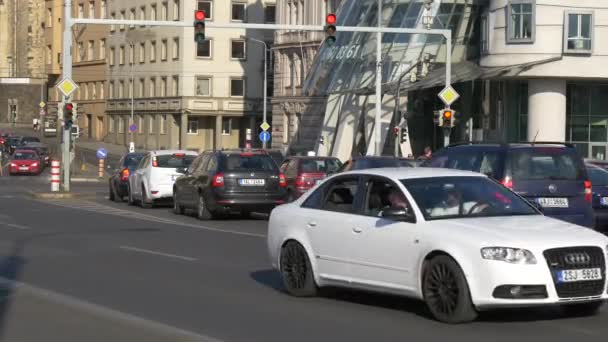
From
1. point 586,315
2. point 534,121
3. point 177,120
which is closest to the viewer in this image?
point 586,315

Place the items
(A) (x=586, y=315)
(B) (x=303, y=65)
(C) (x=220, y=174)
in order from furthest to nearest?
(B) (x=303, y=65)
(C) (x=220, y=174)
(A) (x=586, y=315)

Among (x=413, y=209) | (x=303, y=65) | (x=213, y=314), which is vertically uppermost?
(x=303, y=65)

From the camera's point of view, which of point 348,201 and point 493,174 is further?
point 493,174

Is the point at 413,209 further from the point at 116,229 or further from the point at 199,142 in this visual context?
the point at 199,142

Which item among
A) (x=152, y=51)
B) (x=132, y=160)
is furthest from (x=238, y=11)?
(x=132, y=160)

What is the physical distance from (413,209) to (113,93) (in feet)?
321

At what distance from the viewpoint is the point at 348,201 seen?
12375 mm

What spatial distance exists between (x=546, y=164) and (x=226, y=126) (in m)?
81.1

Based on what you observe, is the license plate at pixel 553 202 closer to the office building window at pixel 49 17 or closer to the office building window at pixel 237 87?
the office building window at pixel 237 87

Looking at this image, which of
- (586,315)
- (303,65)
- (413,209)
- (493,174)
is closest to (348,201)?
(413,209)

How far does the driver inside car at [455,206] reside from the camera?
1132cm

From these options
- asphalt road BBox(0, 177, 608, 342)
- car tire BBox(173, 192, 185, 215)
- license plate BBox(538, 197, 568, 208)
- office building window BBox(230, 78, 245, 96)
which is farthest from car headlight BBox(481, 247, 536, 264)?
office building window BBox(230, 78, 245, 96)

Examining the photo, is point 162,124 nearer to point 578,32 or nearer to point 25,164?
point 25,164

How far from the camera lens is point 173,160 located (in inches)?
1259
